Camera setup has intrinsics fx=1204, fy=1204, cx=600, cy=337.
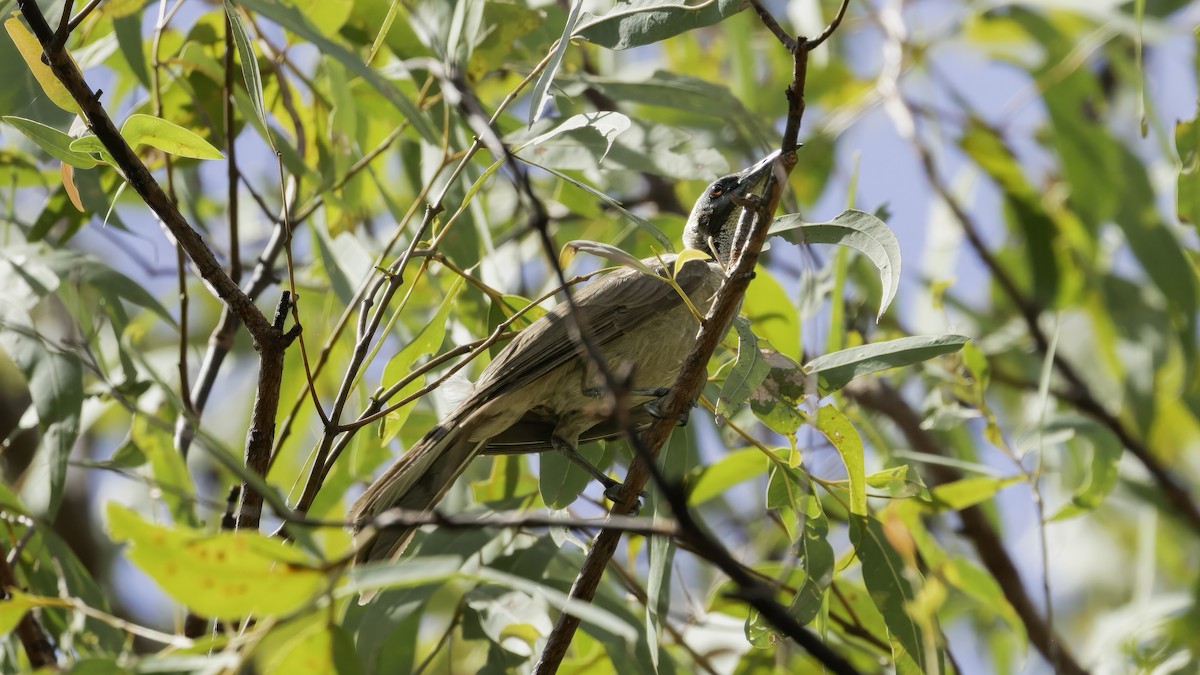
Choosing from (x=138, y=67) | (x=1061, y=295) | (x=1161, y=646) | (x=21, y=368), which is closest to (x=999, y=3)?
(x=1061, y=295)

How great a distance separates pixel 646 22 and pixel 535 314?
1.02m

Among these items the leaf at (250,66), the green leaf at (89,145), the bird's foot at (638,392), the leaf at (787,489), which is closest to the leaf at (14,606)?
the green leaf at (89,145)

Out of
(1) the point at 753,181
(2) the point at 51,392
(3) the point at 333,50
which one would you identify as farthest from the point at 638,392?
(2) the point at 51,392

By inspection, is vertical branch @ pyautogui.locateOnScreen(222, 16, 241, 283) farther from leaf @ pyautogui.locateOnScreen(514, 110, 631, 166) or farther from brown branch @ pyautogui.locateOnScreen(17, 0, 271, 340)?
leaf @ pyautogui.locateOnScreen(514, 110, 631, 166)

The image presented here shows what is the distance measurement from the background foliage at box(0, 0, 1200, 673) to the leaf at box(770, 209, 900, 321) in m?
0.01

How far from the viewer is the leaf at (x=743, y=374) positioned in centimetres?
229

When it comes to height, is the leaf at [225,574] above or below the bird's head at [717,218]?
below

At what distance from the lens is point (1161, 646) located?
3938 millimetres

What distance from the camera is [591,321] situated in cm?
331

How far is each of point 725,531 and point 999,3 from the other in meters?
2.51

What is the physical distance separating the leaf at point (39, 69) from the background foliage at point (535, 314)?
13mm

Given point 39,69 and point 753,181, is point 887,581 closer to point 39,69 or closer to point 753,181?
point 753,181

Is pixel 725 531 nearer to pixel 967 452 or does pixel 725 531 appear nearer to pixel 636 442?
pixel 967 452

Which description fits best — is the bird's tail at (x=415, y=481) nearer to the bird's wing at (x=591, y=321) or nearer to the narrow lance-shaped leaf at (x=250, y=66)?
the bird's wing at (x=591, y=321)
